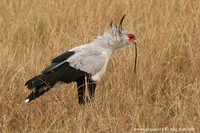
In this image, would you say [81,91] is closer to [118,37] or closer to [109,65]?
[118,37]

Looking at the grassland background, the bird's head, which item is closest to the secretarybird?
the bird's head

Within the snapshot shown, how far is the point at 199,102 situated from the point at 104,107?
26.7 inches

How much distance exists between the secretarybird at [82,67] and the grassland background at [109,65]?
0.16m

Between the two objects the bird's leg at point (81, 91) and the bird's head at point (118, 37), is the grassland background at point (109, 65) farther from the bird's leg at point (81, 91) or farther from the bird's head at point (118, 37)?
the bird's head at point (118, 37)

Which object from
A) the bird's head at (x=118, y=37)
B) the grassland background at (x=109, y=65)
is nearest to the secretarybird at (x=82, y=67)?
the bird's head at (x=118, y=37)

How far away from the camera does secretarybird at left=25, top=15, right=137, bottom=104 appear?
12.5 ft

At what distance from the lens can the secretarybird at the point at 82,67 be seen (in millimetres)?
3820

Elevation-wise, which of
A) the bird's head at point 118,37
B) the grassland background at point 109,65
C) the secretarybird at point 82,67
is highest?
the bird's head at point 118,37

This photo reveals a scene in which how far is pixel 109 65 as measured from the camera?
4.73 meters

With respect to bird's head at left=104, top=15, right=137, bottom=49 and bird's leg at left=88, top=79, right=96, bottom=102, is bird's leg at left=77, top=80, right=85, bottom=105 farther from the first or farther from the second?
bird's head at left=104, top=15, right=137, bottom=49

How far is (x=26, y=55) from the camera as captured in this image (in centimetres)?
500

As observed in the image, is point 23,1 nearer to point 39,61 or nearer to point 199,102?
point 39,61

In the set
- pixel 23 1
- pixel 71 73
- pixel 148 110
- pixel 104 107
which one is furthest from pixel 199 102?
pixel 23 1

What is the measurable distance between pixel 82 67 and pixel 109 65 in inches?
32.8
